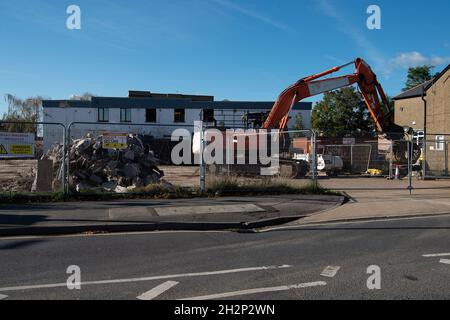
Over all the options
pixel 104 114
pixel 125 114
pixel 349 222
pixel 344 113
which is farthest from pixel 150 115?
pixel 349 222

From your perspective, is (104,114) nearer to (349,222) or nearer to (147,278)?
(349,222)

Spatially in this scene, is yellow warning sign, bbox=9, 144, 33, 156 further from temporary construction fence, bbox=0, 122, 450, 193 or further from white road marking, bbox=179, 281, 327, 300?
white road marking, bbox=179, 281, 327, 300

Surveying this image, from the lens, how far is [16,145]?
42.1ft

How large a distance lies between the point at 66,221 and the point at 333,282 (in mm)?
6261

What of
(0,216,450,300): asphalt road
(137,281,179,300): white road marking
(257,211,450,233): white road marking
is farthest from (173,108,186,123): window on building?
(137,281,179,300): white road marking

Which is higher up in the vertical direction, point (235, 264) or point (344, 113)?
point (344, 113)

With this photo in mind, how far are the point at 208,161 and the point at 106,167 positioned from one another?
7.52m

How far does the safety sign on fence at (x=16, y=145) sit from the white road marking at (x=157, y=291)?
8621mm

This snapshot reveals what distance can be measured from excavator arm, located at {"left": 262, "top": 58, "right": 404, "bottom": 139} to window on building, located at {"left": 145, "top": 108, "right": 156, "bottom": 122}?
31.2 metres

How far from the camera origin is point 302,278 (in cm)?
611

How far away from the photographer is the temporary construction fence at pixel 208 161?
14117 mm

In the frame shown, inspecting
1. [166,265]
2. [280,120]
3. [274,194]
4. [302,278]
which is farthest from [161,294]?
[280,120]

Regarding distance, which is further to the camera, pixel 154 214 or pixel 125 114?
pixel 125 114

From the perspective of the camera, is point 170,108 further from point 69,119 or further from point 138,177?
point 138,177
